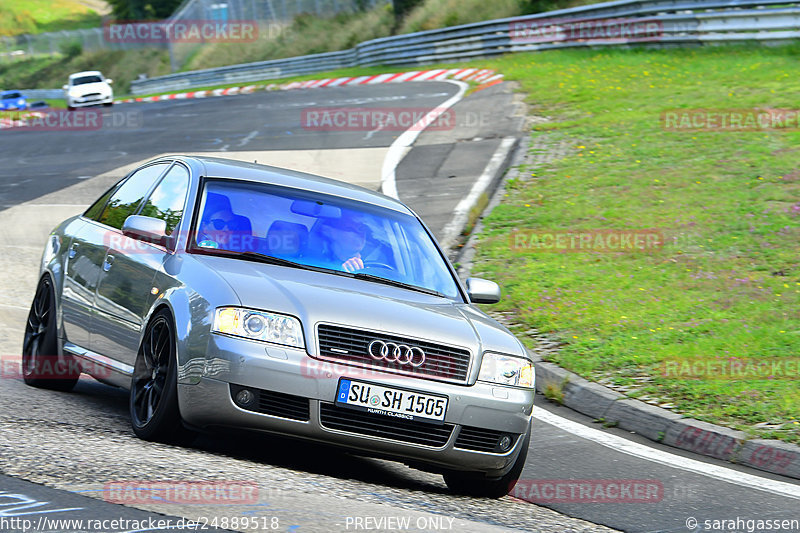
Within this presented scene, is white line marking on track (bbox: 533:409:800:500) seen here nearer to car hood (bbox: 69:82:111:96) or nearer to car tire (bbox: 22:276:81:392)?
car tire (bbox: 22:276:81:392)

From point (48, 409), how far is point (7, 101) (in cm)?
5772

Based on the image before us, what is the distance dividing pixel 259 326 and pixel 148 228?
1.18m

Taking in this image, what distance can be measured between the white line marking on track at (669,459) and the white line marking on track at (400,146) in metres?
6.65

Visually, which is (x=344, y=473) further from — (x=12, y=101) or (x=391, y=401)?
(x=12, y=101)

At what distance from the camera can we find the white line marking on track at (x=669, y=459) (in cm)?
646

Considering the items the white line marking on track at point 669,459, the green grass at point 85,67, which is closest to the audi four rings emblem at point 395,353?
the white line marking on track at point 669,459

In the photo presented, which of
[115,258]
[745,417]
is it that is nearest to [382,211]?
[115,258]

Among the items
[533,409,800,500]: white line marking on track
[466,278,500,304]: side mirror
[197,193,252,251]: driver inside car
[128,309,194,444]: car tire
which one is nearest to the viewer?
[128,309,194,444]: car tire

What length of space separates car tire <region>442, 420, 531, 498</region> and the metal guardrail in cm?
2031

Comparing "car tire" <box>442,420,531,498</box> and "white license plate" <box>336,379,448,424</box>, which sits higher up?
"white license plate" <box>336,379,448,424</box>

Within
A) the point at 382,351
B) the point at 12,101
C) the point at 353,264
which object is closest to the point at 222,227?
the point at 353,264

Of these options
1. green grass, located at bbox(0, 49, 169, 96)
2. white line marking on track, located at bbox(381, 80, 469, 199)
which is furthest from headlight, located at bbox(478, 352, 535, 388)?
green grass, located at bbox(0, 49, 169, 96)

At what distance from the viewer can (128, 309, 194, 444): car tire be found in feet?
18.3

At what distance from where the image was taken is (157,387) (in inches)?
228
